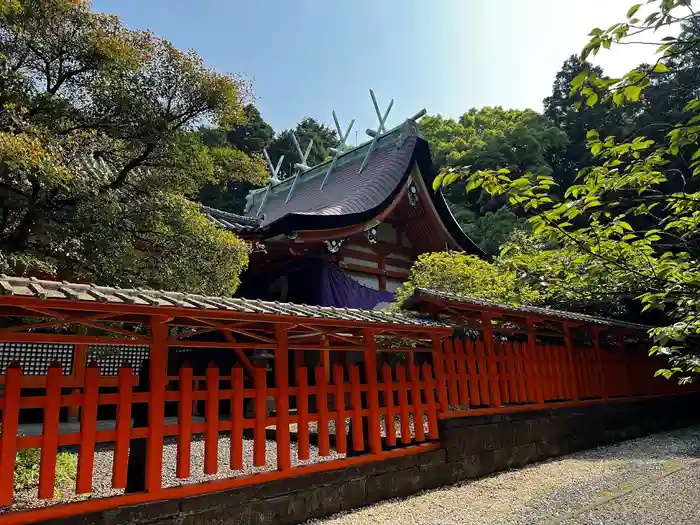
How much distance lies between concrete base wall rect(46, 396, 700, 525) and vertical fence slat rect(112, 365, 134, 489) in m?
0.22

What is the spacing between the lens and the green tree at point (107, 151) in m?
4.96

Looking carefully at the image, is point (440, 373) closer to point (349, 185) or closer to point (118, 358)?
point (118, 358)

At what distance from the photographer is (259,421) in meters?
4.19

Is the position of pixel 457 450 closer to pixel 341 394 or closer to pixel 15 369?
pixel 341 394

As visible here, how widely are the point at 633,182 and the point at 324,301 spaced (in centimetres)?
752

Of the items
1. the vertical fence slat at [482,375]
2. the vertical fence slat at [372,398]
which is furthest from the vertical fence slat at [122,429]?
the vertical fence slat at [482,375]

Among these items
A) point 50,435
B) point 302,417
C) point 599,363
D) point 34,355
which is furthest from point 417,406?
point 34,355

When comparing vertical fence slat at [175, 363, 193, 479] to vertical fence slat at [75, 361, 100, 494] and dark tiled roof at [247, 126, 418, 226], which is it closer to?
vertical fence slat at [75, 361, 100, 494]

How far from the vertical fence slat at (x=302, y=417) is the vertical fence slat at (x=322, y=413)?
0.49 ft

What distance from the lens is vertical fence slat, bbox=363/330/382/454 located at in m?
4.93

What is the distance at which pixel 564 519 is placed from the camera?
4.26 m

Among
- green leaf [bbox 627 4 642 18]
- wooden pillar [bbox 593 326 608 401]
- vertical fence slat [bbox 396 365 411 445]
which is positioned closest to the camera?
green leaf [bbox 627 4 642 18]

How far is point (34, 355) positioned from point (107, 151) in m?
4.70

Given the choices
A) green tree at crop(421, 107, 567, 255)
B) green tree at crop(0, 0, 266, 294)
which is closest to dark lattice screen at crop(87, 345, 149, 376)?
green tree at crop(0, 0, 266, 294)
